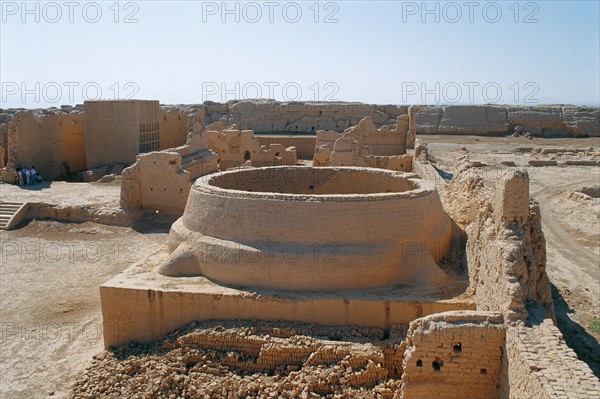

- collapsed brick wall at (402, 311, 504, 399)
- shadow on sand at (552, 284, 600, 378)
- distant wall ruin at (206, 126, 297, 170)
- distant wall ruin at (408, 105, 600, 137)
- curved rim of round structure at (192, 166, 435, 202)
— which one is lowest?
shadow on sand at (552, 284, 600, 378)

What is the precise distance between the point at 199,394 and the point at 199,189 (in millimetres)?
3526

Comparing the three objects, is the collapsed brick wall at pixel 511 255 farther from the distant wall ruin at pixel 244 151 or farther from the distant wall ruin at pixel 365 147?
the distant wall ruin at pixel 244 151

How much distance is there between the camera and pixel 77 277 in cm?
1228

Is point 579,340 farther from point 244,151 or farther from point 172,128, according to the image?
point 172,128

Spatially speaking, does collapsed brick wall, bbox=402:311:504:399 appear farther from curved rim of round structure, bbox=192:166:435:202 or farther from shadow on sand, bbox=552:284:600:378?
curved rim of round structure, bbox=192:166:435:202

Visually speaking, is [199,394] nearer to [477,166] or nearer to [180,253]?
[180,253]

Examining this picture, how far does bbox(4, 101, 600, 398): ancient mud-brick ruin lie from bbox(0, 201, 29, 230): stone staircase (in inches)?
307

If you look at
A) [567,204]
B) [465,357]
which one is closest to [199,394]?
[465,357]

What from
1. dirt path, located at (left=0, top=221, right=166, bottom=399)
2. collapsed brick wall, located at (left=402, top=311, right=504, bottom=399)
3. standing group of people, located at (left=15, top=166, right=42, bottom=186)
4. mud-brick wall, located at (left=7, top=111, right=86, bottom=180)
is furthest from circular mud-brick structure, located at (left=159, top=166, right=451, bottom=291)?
mud-brick wall, located at (left=7, top=111, right=86, bottom=180)

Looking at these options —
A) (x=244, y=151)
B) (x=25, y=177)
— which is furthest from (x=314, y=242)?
(x=244, y=151)

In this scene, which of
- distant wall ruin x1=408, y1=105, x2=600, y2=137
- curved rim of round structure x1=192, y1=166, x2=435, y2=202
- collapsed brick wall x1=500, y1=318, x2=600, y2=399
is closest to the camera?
collapsed brick wall x1=500, y1=318, x2=600, y2=399

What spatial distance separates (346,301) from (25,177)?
49.8 ft

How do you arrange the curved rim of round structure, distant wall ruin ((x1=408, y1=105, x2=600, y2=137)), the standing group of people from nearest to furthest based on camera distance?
the curved rim of round structure, the standing group of people, distant wall ruin ((x1=408, y1=105, x2=600, y2=137))

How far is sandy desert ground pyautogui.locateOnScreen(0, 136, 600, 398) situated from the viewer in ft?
28.4
